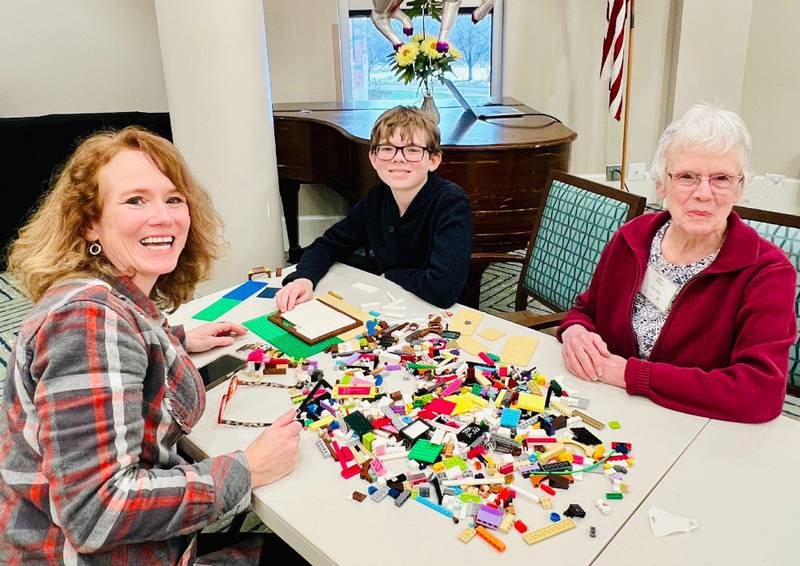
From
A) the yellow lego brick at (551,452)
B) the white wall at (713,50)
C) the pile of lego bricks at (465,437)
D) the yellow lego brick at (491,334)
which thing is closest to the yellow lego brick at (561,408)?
the pile of lego bricks at (465,437)

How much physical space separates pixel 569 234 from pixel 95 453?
5.71ft

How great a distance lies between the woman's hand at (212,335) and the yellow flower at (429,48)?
6.98 ft

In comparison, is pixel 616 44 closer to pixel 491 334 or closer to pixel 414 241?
pixel 414 241

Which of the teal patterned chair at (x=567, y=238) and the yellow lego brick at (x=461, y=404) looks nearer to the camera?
the yellow lego brick at (x=461, y=404)

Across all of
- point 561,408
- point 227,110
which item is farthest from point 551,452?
point 227,110

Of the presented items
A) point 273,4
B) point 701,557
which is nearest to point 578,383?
point 701,557

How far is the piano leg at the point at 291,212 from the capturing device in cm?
420

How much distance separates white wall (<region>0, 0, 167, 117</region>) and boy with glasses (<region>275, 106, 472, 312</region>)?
10.0 feet

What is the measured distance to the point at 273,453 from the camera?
119 cm

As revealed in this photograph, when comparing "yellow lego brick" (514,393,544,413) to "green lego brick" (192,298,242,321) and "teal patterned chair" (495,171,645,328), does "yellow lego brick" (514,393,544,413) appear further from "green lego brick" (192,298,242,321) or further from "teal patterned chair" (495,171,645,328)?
"green lego brick" (192,298,242,321)

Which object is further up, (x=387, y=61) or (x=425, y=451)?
(x=387, y=61)

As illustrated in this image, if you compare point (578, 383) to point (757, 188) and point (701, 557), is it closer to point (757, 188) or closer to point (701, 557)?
point (701, 557)

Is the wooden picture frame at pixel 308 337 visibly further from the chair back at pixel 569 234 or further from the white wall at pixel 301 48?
the white wall at pixel 301 48

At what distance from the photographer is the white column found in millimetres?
2727
